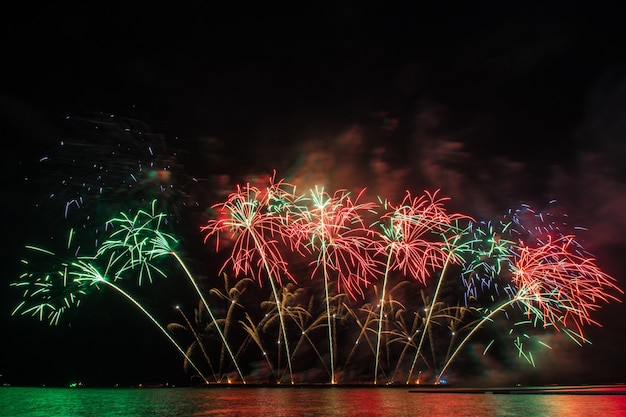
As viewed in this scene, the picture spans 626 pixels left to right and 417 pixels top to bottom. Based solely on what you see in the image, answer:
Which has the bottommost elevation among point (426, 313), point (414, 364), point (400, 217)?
point (414, 364)

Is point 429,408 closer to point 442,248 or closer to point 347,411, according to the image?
point 347,411

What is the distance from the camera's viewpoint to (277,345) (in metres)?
44.9

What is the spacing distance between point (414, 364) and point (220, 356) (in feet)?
46.5

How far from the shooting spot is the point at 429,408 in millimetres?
21531

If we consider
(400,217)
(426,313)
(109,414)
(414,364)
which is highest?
(400,217)

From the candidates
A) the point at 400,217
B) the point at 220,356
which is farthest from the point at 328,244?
the point at 220,356

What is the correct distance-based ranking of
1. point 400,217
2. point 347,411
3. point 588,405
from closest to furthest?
point 347,411, point 588,405, point 400,217

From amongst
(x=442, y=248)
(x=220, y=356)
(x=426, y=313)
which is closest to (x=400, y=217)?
(x=442, y=248)

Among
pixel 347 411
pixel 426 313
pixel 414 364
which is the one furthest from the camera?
pixel 414 364

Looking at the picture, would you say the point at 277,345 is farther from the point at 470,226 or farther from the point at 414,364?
the point at 470,226

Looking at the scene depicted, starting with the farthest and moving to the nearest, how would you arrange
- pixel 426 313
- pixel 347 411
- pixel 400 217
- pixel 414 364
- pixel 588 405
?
pixel 414 364 → pixel 426 313 → pixel 400 217 → pixel 588 405 → pixel 347 411

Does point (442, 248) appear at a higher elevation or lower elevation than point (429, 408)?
higher

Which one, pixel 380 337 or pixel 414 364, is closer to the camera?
pixel 380 337

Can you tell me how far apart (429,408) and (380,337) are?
18.8 metres
